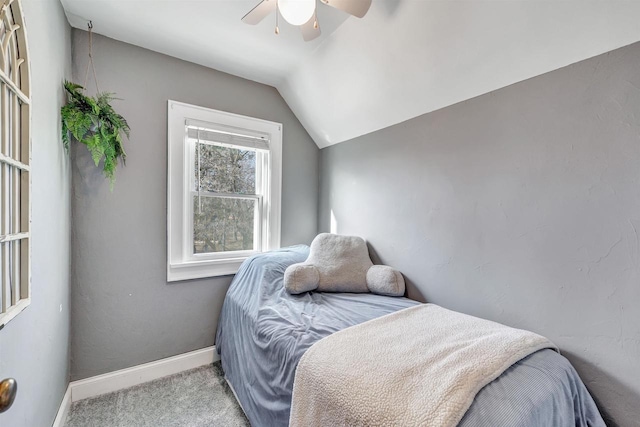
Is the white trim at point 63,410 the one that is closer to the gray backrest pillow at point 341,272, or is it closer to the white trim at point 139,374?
the white trim at point 139,374

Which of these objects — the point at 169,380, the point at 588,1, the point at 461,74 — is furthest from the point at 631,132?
the point at 169,380

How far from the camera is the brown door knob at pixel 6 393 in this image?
21.7 inches

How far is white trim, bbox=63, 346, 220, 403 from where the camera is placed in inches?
72.4

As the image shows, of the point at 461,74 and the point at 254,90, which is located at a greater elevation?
the point at 254,90

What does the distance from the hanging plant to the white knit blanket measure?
173 centimetres

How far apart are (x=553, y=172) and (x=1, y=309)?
2.30m

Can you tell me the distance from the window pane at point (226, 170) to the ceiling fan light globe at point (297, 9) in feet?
4.61

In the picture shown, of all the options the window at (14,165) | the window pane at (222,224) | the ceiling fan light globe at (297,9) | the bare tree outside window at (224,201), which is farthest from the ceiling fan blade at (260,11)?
the window pane at (222,224)

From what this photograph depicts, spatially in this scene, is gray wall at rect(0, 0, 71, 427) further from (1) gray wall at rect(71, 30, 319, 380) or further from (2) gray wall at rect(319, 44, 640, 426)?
(2) gray wall at rect(319, 44, 640, 426)

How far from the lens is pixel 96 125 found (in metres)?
1.68

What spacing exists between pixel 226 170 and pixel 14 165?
4.98 feet

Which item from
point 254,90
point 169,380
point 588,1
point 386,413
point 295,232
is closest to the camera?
point 386,413

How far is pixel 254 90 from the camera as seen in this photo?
8.19 feet

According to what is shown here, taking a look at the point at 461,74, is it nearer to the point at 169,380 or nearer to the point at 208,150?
the point at 208,150
